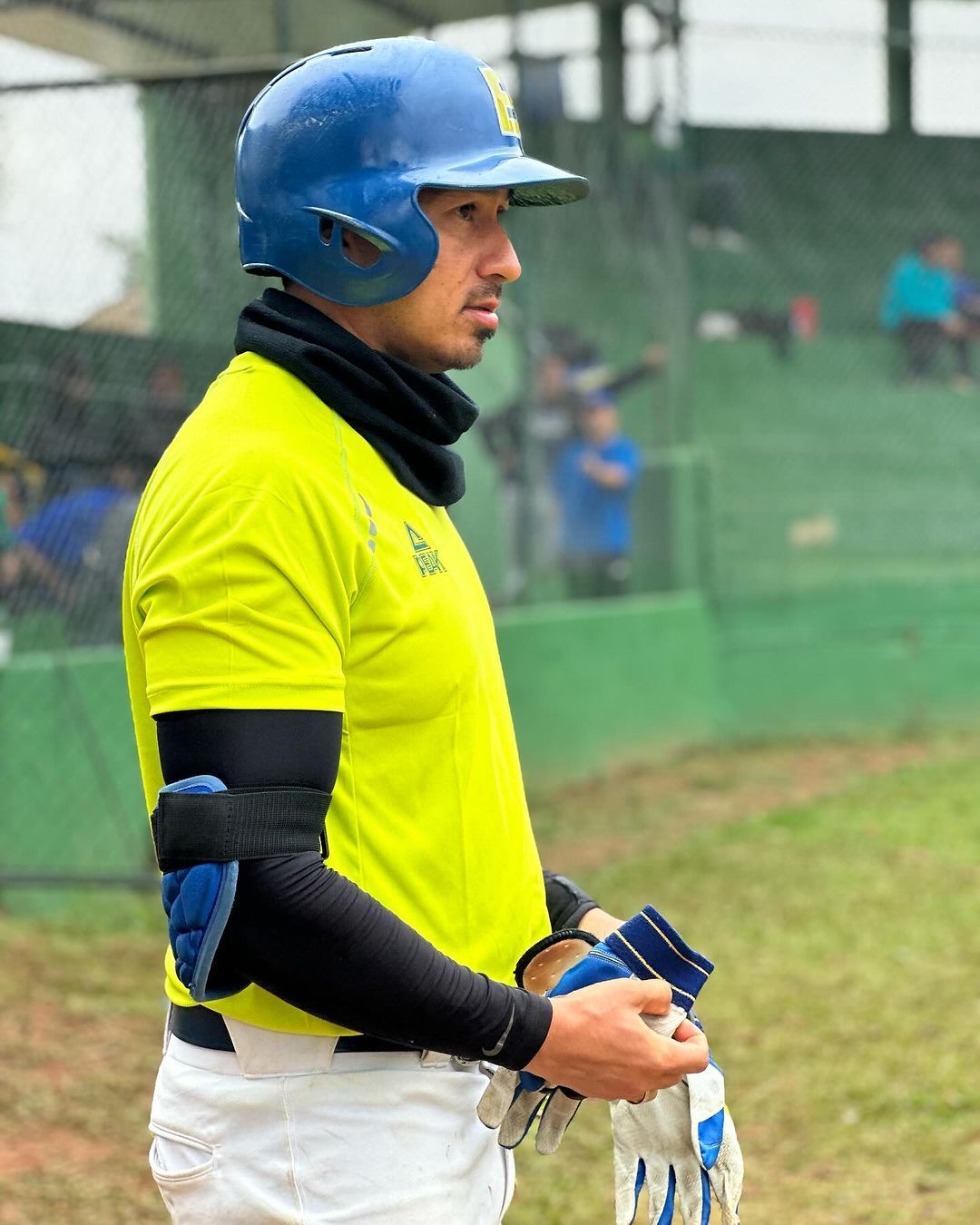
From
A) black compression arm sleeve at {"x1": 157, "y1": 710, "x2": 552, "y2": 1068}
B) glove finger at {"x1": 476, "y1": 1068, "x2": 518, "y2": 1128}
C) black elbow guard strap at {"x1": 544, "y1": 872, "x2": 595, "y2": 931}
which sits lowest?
glove finger at {"x1": 476, "y1": 1068, "x2": 518, "y2": 1128}

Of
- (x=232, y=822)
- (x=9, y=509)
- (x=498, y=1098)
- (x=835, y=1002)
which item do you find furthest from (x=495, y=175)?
(x=9, y=509)

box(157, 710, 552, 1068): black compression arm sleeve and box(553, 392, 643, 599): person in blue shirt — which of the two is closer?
box(157, 710, 552, 1068): black compression arm sleeve

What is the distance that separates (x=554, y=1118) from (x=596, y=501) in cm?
802

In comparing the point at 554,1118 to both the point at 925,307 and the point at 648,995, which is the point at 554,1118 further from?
Result: the point at 925,307

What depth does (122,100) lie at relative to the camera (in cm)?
632

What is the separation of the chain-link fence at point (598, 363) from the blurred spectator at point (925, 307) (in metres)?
0.02

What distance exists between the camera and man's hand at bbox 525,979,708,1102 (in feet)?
5.52

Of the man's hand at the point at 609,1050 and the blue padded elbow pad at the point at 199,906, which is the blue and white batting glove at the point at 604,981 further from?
the blue padded elbow pad at the point at 199,906

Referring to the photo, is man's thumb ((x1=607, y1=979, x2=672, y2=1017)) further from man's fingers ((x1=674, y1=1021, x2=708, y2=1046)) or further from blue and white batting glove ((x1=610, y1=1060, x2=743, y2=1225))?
blue and white batting glove ((x1=610, y1=1060, x2=743, y2=1225))

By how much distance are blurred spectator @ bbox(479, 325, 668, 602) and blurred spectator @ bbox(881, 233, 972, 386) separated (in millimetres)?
3018

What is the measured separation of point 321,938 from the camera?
1.59 meters

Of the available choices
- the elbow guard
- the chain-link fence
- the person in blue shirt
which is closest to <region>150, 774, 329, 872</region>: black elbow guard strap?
the elbow guard

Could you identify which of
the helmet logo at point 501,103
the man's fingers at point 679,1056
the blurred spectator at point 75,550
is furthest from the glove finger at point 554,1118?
the blurred spectator at point 75,550

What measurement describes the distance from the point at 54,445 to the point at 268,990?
5078 mm
